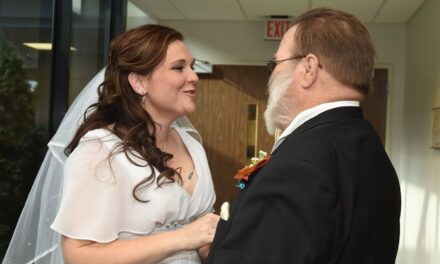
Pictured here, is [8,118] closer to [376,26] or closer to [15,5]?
[15,5]

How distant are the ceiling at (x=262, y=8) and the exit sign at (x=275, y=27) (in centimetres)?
7

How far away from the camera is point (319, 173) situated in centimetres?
73

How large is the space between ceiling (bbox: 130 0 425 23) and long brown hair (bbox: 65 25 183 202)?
7.53 feet

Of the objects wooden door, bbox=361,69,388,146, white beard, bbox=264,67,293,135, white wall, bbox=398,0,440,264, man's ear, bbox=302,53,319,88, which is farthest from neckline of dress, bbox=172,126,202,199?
wooden door, bbox=361,69,388,146

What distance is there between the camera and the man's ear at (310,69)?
0.86 meters

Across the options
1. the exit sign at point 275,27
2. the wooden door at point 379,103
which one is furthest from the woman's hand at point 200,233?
the wooden door at point 379,103

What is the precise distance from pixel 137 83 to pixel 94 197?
334mm

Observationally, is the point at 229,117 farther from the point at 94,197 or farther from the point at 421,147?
the point at 94,197

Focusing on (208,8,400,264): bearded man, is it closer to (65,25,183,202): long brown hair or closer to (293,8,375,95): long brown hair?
(293,8,375,95): long brown hair

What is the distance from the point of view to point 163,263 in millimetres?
1247

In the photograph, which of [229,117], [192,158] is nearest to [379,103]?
[229,117]

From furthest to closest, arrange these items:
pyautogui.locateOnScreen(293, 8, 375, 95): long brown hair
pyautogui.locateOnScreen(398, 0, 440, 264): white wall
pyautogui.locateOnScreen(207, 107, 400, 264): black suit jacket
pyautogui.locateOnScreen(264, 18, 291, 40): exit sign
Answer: pyautogui.locateOnScreen(264, 18, 291, 40): exit sign → pyautogui.locateOnScreen(398, 0, 440, 264): white wall → pyautogui.locateOnScreen(293, 8, 375, 95): long brown hair → pyautogui.locateOnScreen(207, 107, 400, 264): black suit jacket

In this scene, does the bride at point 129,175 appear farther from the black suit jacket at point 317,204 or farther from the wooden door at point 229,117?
the wooden door at point 229,117

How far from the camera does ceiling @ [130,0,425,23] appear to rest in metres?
3.38
